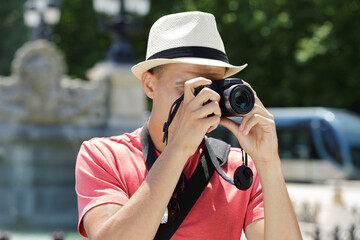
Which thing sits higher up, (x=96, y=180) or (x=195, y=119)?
(x=195, y=119)

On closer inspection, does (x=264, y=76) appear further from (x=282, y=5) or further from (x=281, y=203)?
(x=281, y=203)

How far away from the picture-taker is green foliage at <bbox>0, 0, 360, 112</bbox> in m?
23.8

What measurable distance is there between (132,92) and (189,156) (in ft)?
29.8

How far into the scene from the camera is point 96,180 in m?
2.03

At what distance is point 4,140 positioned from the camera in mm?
10750

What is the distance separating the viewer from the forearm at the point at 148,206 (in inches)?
71.9

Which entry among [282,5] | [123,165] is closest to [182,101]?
[123,165]

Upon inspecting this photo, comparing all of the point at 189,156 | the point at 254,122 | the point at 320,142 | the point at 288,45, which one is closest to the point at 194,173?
the point at 189,156

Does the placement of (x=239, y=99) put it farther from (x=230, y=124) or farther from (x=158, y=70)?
(x=158, y=70)

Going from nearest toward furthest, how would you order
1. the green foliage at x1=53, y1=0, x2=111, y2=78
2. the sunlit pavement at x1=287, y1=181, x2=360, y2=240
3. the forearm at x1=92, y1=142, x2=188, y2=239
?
the forearm at x1=92, y1=142, x2=188, y2=239 → the sunlit pavement at x1=287, y1=181, x2=360, y2=240 → the green foliage at x1=53, y1=0, x2=111, y2=78

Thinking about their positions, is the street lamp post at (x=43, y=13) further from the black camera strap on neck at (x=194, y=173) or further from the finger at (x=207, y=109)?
the finger at (x=207, y=109)

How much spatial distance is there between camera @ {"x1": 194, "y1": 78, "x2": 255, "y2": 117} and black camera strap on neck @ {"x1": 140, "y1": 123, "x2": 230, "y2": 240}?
0.22m

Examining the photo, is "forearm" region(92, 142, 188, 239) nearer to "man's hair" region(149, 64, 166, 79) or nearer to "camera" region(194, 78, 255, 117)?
"camera" region(194, 78, 255, 117)

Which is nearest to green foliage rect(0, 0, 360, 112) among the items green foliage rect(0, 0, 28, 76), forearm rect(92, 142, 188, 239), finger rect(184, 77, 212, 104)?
green foliage rect(0, 0, 28, 76)
